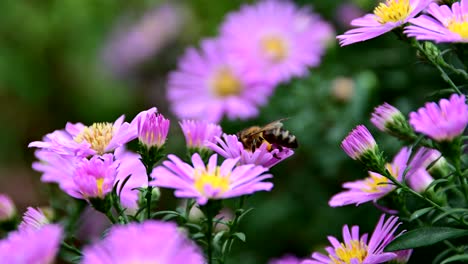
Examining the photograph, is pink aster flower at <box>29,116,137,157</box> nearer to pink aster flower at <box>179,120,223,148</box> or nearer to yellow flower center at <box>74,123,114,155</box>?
yellow flower center at <box>74,123,114,155</box>

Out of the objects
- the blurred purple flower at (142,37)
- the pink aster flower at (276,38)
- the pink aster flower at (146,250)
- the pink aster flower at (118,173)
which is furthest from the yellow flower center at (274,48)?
the pink aster flower at (146,250)

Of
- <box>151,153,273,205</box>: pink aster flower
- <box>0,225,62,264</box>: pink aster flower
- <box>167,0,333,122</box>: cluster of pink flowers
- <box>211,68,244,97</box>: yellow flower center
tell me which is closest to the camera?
<box>0,225,62,264</box>: pink aster flower

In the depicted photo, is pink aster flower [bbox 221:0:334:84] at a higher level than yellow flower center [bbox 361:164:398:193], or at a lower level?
higher

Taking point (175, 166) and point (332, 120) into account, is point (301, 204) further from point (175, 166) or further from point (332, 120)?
point (175, 166)

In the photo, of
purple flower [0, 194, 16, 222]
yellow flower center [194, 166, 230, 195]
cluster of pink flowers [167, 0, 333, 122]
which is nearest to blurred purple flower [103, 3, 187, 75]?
cluster of pink flowers [167, 0, 333, 122]

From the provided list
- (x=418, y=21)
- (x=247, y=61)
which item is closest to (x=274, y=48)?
(x=247, y=61)

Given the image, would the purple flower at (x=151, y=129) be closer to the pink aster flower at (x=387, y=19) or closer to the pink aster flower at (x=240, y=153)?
the pink aster flower at (x=240, y=153)
